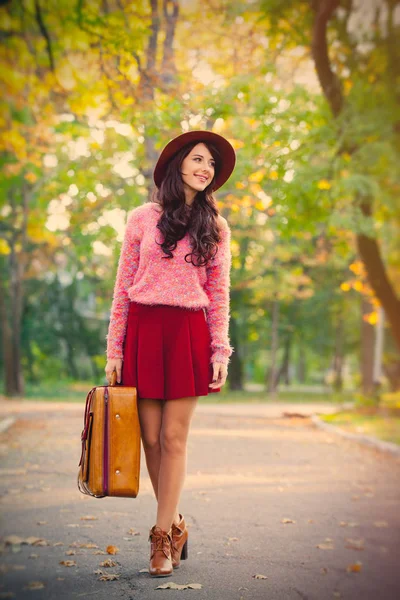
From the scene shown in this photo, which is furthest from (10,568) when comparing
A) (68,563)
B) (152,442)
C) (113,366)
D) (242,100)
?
(242,100)

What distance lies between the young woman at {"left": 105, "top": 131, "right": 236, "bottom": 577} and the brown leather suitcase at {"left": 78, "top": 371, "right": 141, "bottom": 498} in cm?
14

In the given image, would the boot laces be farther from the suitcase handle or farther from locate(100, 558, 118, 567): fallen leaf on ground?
the suitcase handle

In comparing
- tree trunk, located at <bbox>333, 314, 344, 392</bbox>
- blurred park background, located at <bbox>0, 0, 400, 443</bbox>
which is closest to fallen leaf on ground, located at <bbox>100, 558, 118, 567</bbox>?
blurred park background, located at <bbox>0, 0, 400, 443</bbox>

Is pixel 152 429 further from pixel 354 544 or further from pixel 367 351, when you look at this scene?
pixel 367 351

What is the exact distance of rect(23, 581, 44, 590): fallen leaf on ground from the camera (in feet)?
12.2

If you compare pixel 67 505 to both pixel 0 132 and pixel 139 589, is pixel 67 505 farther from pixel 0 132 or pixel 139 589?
pixel 0 132

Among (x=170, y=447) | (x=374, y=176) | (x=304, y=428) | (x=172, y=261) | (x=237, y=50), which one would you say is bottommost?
(x=304, y=428)

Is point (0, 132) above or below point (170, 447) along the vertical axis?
above

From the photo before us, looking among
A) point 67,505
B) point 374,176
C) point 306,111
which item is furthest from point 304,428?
point 67,505

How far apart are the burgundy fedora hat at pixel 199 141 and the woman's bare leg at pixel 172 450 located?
Result: 1.20 m

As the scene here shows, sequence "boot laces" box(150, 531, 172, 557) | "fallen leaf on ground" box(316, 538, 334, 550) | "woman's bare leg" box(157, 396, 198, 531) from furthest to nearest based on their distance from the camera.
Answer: "fallen leaf on ground" box(316, 538, 334, 550), "woman's bare leg" box(157, 396, 198, 531), "boot laces" box(150, 531, 172, 557)

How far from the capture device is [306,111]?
10.2 meters

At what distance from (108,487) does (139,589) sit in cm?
49

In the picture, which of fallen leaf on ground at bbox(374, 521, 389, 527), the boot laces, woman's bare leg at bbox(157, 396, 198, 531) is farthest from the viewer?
fallen leaf on ground at bbox(374, 521, 389, 527)
